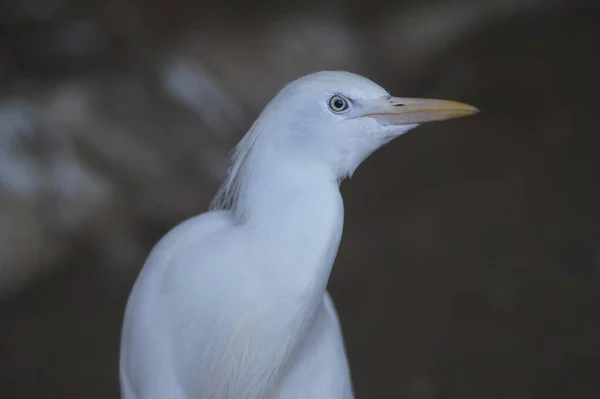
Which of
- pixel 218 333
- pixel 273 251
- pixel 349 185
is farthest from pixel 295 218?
pixel 349 185

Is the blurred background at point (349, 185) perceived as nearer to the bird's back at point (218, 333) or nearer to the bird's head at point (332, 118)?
the bird's back at point (218, 333)

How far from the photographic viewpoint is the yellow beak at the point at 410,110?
812 millimetres

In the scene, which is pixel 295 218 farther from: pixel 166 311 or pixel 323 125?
pixel 166 311

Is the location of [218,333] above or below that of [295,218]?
below

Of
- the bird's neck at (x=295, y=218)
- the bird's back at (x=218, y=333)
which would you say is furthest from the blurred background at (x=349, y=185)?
the bird's neck at (x=295, y=218)

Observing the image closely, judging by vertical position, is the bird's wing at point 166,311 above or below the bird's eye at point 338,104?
below

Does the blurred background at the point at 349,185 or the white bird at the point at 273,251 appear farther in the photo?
the blurred background at the point at 349,185

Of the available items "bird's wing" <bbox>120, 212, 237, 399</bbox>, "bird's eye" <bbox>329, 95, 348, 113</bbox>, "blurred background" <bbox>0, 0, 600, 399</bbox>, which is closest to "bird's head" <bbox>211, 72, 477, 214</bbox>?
"bird's eye" <bbox>329, 95, 348, 113</bbox>

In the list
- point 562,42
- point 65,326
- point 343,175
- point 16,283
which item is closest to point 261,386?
point 343,175

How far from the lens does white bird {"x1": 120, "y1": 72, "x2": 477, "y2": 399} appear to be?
776 mm

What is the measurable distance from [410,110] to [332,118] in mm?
93

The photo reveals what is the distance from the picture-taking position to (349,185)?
2109 mm

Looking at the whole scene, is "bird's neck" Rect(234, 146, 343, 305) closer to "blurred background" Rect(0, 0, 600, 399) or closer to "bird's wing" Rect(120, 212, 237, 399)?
"bird's wing" Rect(120, 212, 237, 399)

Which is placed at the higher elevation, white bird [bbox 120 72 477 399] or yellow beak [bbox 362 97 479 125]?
yellow beak [bbox 362 97 479 125]
